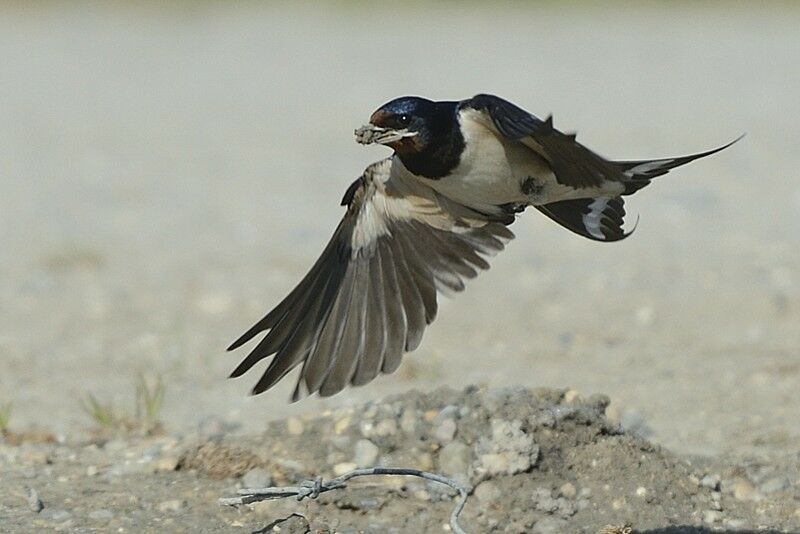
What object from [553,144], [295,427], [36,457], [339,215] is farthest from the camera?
[339,215]

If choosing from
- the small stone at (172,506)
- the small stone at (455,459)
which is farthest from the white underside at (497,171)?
the small stone at (172,506)

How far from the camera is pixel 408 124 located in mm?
3984

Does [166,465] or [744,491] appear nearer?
[744,491]

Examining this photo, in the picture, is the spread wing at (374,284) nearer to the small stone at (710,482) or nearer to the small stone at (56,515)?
the small stone at (56,515)

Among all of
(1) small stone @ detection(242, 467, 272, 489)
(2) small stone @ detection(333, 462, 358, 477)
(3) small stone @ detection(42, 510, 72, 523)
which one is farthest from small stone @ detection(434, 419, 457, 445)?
(3) small stone @ detection(42, 510, 72, 523)

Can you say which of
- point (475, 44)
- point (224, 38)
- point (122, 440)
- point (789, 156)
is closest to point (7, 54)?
point (224, 38)

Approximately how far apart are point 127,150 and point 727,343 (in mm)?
5701

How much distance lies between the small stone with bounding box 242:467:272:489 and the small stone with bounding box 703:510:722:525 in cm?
119

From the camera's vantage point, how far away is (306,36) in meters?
17.1

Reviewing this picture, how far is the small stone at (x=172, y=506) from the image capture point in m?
4.11

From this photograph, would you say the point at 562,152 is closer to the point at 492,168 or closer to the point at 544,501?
the point at 492,168

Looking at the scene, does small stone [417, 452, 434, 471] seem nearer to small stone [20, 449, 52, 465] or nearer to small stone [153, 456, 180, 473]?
small stone [153, 456, 180, 473]

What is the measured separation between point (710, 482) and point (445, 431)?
2.46 feet

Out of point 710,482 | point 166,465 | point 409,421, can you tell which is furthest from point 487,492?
point 166,465
